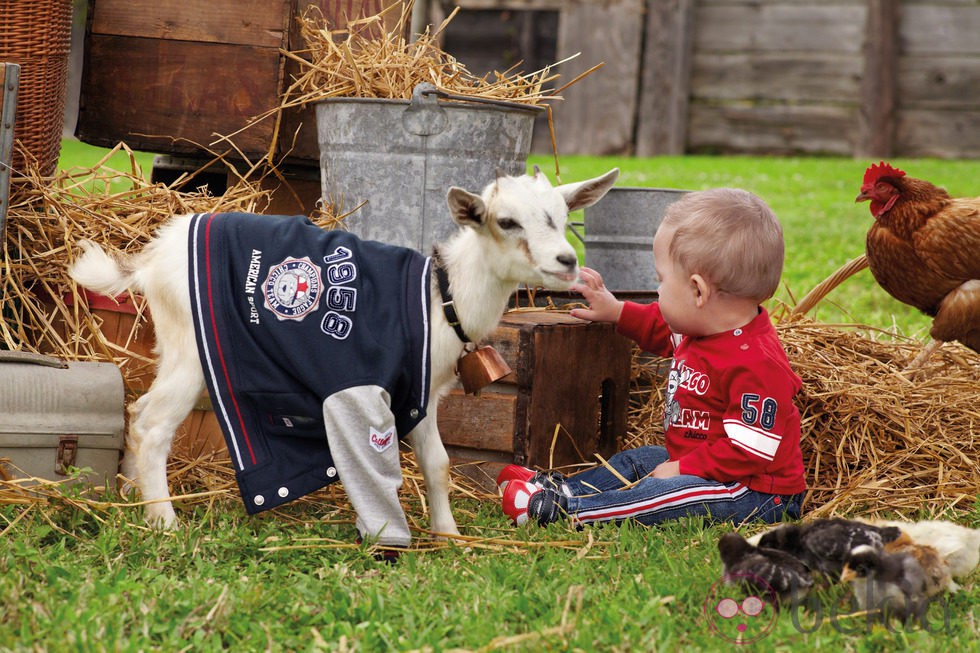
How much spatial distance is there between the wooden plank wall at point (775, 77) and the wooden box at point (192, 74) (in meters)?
9.57

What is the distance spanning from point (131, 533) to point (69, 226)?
154 centimetres

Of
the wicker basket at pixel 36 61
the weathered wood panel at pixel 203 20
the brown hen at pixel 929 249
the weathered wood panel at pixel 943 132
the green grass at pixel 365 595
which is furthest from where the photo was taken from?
the weathered wood panel at pixel 943 132

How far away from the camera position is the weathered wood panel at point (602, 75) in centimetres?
1341

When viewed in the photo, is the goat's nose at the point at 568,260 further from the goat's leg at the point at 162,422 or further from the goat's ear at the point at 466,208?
the goat's leg at the point at 162,422

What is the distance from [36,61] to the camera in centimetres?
379

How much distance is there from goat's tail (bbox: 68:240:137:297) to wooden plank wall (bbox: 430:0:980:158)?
11.1 metres

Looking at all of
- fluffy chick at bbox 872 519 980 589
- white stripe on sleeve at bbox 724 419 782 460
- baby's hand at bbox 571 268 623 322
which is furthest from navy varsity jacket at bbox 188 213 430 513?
fluffy chick at bbox 872 519 980 589

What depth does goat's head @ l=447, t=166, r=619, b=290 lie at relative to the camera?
9.32 feet

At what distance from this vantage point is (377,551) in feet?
9.27

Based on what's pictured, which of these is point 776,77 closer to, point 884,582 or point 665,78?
point 665,78

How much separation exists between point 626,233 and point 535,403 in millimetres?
1331

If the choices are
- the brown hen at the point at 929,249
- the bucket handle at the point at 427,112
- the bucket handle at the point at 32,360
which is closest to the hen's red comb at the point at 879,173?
the brown hen at the point at 929,249

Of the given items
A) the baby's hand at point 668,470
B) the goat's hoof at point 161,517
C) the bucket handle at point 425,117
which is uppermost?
the bucket handle at point 425,117

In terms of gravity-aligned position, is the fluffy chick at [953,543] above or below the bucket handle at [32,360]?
below
